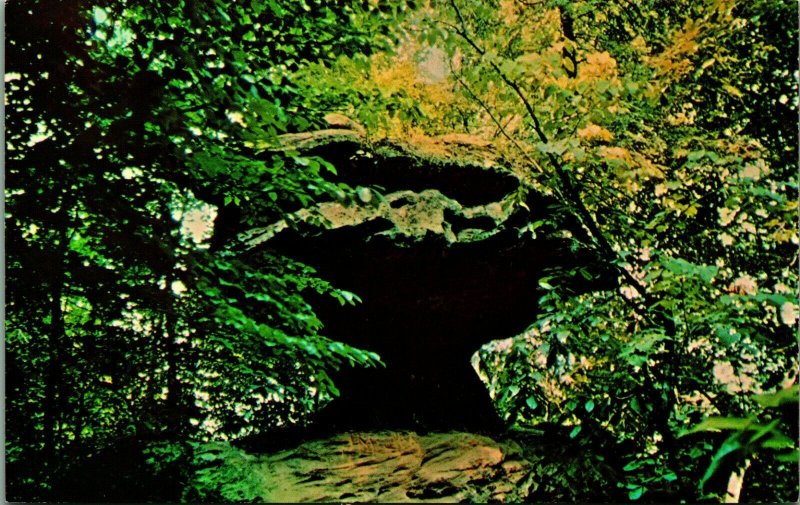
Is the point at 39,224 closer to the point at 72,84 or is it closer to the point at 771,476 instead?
the point at 72,84

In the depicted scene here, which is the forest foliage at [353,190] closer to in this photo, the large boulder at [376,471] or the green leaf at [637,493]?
the green leaf at [637,493]

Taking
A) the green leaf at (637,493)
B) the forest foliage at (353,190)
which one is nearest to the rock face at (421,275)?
the forest foliage at (353,190)

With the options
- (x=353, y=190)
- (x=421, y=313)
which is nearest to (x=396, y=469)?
(x=421, y=313)

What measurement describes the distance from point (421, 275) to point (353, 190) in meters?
1.10

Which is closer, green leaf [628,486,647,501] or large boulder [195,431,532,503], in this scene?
green leaf [628,486,647,501]

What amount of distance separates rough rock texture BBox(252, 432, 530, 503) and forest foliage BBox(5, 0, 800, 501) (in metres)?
0.36

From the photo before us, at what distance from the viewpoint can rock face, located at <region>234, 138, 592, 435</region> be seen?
2.89 m

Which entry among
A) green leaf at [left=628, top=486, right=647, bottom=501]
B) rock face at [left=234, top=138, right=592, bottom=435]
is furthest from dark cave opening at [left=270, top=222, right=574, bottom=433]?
green leaf at [left=628, top=486, right=647, bottom=501]

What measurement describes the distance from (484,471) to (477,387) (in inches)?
28.6

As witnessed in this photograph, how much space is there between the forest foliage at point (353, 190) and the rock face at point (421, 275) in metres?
0.45

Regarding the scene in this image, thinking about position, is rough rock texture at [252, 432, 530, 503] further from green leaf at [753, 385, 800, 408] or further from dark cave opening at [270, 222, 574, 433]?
green leaf at [753, 385, 800, 408]

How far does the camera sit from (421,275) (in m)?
3.06

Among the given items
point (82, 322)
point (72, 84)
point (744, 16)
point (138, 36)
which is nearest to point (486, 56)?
point (138, 36)

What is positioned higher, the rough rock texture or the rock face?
the rock face
